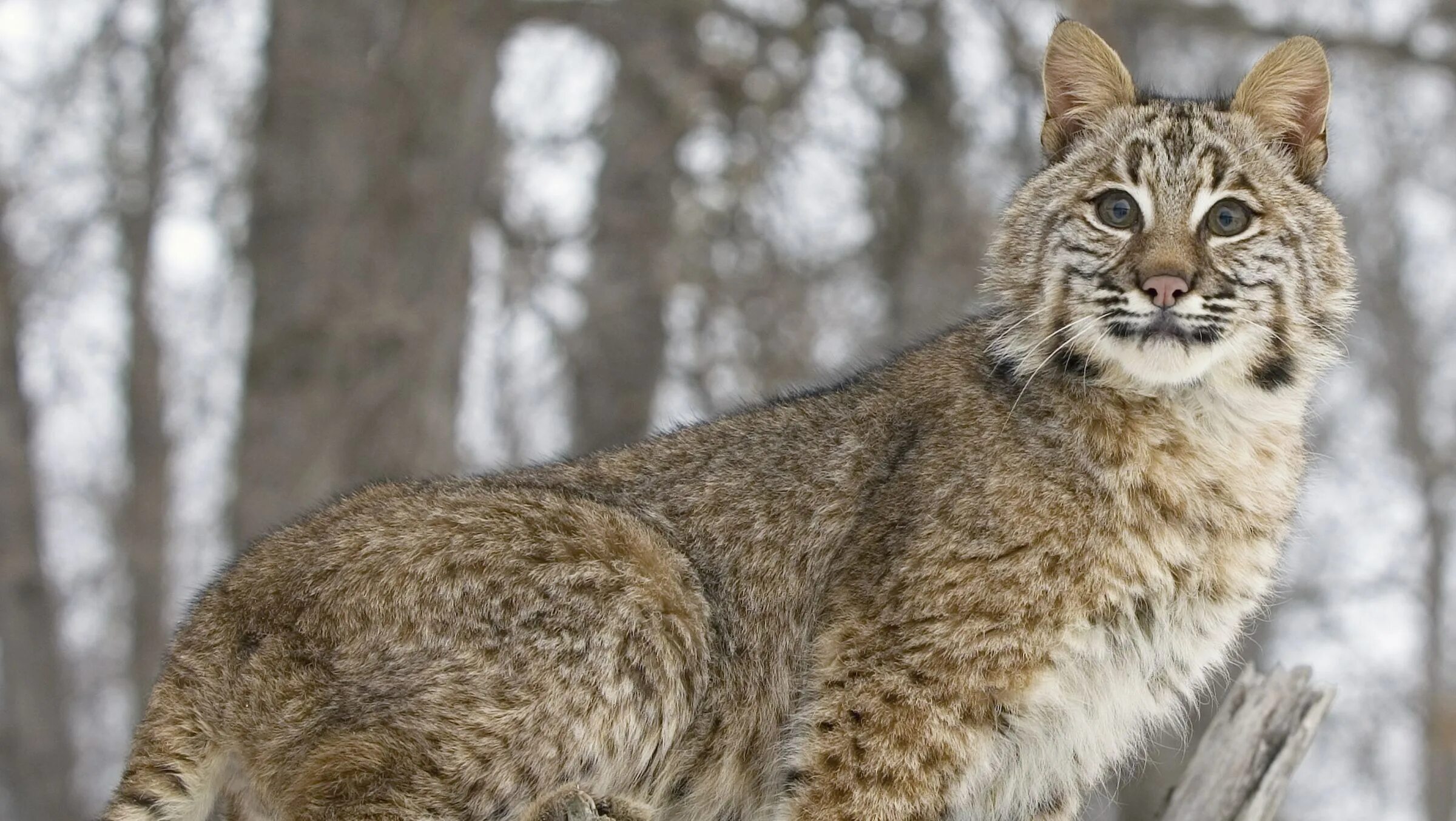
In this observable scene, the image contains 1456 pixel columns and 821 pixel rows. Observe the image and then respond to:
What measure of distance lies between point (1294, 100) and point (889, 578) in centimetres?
225

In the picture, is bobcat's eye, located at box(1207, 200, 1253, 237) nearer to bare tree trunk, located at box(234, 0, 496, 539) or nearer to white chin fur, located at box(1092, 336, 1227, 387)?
white chin fur, located at box(1092, 336, 1227, 387)

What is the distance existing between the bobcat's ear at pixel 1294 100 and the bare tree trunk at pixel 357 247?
21.7 feet

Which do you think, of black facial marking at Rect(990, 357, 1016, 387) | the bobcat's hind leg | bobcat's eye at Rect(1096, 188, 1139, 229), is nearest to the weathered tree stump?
black facial marking at Rect(990, 357, 1016, 387)

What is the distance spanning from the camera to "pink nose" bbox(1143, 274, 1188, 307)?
486 cm

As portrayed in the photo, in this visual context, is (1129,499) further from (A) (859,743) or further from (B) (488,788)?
(B) (488,788)

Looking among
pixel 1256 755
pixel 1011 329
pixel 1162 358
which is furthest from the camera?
pixel 1256 755

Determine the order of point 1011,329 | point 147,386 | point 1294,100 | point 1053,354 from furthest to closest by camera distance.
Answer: point 147,386 < point 1294,100 < point 1011,329 < point 1053,354

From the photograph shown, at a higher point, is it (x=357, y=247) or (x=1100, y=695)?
(x=357, y=247)

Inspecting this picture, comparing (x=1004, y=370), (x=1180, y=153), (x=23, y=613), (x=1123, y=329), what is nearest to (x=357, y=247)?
(x=23, y=613)

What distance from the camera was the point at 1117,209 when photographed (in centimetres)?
530

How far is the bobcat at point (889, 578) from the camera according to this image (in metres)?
4.89

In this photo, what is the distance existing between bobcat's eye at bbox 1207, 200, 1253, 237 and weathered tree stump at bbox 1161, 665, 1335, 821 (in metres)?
2.01

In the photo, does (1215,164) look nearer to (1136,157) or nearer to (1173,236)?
(1136,157)

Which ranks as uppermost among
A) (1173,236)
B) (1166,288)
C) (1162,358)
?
(1173,236)
